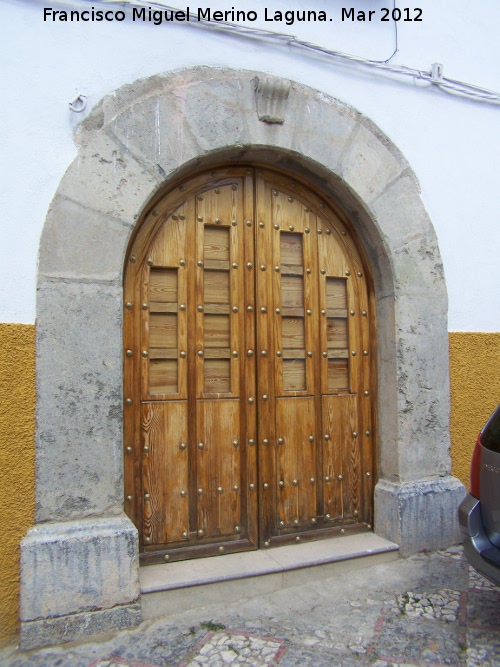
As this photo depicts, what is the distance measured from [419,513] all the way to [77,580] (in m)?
2.13

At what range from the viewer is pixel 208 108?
10.8 ft

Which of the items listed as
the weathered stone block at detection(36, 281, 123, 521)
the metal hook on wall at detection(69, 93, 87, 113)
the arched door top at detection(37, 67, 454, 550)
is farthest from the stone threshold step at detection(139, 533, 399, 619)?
the metal hook on wall at detection(69, 93, 87, 113)

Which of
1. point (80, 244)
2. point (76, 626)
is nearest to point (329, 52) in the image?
point (80, 244)

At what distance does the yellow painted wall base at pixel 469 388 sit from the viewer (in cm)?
393

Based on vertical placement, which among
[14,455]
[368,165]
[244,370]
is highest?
[368,165]

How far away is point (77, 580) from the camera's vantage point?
8.96 feet

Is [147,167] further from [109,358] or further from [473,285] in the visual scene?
[473,285]

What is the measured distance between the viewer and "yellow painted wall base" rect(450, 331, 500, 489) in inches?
155

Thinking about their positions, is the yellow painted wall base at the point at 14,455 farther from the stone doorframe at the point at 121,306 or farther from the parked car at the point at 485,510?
the parked car at the point at 485,510

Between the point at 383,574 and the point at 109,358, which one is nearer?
the point at 109,358

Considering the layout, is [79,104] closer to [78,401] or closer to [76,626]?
[78,401]

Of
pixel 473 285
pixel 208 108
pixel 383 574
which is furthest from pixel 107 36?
pixel 383 574

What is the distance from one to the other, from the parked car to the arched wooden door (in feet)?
3.53

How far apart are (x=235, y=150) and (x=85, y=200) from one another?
97 centimetres
